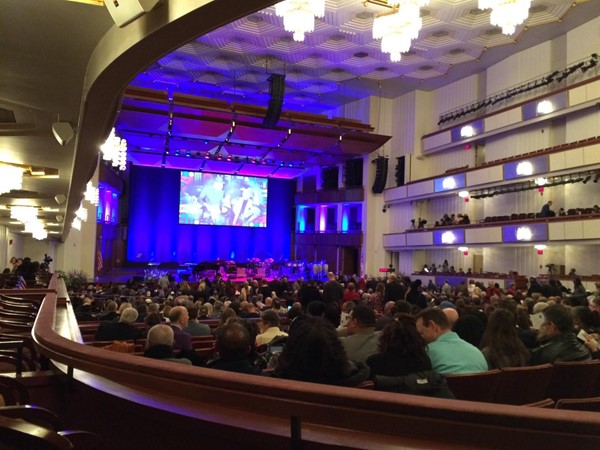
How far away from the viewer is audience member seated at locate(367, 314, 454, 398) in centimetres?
276

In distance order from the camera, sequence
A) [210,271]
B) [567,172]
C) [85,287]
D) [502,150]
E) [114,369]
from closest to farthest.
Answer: [114,369] → [85,287] → [567,172] → [502,150] → [210,271]

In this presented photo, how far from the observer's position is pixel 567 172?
53.8ft

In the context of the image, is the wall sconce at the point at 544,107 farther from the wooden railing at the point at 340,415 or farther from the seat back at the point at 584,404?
the wooden railing at the point at 340,415

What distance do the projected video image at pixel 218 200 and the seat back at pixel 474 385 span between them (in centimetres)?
2538

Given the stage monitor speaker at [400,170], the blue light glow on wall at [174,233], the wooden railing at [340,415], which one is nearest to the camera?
the wooden railing at [340,415]

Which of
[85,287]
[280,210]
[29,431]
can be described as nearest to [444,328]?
[29,431]

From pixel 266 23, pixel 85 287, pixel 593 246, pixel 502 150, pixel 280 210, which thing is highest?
pixel 266 23

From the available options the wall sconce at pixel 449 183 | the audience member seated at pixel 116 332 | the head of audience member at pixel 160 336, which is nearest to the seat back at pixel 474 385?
the head of audience member at pixel 160 336

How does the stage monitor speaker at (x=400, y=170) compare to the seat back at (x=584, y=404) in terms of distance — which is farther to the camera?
the stage monitor speaker at (x=400, y=170)

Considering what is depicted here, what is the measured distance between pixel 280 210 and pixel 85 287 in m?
16.7

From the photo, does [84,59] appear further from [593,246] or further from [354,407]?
[593,246]

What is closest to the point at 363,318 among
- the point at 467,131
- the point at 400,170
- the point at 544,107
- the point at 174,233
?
the point at 544,107

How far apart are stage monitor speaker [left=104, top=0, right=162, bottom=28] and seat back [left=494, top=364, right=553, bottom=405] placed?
111 inches

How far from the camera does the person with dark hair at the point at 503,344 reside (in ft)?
12.1
